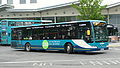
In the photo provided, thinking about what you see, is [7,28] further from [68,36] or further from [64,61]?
[64,61]

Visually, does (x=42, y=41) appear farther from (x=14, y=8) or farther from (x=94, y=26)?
(x=14, y=8)

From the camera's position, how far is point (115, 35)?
46.4 meters

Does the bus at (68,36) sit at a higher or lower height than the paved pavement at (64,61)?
higher

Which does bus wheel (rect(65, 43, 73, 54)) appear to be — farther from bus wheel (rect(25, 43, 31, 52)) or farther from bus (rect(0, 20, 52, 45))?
bus (rect(0, 20, 52, 45))

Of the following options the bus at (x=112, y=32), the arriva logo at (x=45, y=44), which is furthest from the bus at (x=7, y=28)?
the bus at (x=112, y=32)

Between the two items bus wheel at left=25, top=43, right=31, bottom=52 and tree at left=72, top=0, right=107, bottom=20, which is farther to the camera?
tree at left=72, top=0, right=107, bottom=20

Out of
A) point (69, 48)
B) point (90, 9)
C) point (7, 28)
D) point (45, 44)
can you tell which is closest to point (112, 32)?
point (90, 9)

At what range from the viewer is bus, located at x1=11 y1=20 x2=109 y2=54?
20.3 metres

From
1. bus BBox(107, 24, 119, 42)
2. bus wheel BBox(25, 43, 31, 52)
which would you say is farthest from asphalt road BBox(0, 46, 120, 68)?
bus BBox(107, 24, 119, 42)

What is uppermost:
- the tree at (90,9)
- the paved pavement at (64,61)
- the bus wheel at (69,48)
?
the tree at (90,9)

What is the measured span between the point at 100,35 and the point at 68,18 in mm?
31847

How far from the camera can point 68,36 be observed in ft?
71.5

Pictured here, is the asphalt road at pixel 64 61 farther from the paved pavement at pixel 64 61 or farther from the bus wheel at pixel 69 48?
the bus wheel at pixel 69 48

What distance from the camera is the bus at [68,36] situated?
66.6ft
